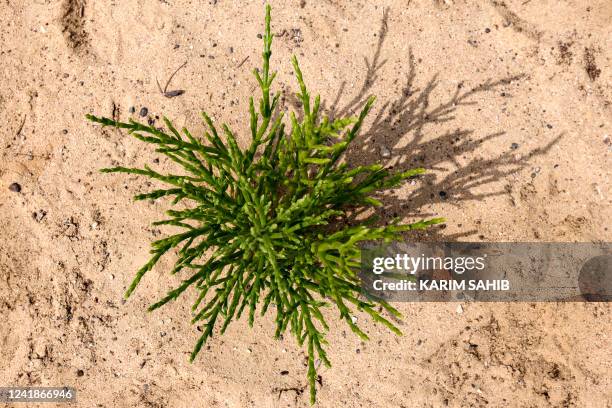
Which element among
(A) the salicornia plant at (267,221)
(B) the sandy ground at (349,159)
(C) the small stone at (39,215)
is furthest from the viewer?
(C) the small stone at (39,215)

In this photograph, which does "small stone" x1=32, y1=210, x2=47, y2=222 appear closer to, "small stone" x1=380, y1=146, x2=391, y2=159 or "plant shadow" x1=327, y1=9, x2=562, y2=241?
"plant shadow" x1=327, y1=9, x2=562, y2=241

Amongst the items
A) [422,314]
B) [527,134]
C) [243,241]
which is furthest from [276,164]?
[527,134]

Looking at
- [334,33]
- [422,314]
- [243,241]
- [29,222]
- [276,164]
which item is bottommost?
[422,314]

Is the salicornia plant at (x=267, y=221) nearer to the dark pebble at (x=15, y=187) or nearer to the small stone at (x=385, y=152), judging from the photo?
the small stone at (x=385, y=152)

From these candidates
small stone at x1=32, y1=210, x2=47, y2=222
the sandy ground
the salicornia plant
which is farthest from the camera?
small stone at x1=32, y1=210, x2=47, y2=222

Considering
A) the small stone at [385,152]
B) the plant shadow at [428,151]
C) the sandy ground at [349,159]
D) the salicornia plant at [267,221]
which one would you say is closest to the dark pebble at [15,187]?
the sandy ground at [349,159]

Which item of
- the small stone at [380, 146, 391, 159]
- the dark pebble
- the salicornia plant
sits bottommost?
the salicornia plant

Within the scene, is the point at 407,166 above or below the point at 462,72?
below

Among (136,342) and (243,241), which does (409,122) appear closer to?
(243,241)

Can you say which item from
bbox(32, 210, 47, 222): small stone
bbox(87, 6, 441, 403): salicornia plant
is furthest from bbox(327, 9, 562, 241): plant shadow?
bbox(32, 210, 47, 222): small stone
